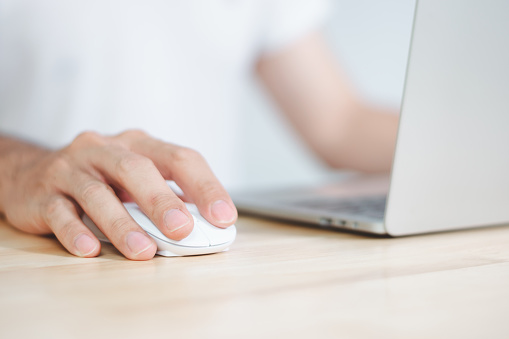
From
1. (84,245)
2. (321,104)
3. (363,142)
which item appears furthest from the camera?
(321,104)

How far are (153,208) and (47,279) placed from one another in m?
0.12

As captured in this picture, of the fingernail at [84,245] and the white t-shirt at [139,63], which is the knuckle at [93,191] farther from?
the white t-shirt at [139,63]

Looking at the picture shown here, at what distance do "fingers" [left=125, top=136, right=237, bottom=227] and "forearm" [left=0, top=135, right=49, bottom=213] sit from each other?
20 centimetres

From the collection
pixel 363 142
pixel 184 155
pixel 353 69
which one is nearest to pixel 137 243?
pixel 184 155

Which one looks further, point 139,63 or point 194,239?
point 139,63

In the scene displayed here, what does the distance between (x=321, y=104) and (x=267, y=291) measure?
1451 millimetres

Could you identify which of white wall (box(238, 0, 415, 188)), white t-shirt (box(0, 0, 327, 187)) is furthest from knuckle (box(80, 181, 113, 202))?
white wall (box(238, 0, 415, 188))

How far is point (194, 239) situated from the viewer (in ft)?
1.70

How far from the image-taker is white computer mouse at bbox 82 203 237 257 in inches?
20.3

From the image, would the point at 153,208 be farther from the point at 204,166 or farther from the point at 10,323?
the point at 10,323

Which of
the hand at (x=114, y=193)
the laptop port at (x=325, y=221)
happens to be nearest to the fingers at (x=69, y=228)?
the hand at (x=114, y=193)

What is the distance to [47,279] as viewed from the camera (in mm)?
435

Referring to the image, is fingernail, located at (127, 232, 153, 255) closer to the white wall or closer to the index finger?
the index finger

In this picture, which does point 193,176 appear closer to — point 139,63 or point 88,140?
point 88,140
